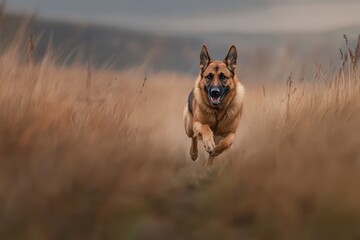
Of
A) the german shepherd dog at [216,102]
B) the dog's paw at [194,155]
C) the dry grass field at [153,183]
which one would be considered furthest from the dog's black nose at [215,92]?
the dry grass field at [153,183]

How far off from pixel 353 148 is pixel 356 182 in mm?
423

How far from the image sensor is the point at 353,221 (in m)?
4.38

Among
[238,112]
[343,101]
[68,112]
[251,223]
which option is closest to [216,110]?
[238,112]

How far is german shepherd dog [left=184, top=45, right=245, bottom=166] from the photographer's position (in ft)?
24.5

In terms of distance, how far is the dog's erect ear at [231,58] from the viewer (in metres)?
7.48

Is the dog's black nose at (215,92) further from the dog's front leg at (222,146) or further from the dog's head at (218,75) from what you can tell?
the dog's front leg at (222,146)

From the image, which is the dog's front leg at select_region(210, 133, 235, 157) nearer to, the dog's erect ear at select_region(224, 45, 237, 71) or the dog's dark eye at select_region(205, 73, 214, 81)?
the dog's dark eye at select_region(205, 73, 214, 81)

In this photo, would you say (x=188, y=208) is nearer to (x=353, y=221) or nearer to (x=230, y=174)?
(x=230, y=174)

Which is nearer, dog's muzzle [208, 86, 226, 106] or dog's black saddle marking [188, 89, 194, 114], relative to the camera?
dog's muzzle [208, 86, 226, 106]

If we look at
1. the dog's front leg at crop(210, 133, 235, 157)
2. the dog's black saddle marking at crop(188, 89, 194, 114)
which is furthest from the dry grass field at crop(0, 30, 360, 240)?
the dog's black saddle marking at crop(188, 89, 194, 114)

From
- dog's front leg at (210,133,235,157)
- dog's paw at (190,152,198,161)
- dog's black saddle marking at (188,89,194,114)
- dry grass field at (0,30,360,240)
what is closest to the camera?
dry grass field at (0,30,360,240)

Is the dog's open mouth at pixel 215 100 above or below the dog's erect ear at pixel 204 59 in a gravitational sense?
below

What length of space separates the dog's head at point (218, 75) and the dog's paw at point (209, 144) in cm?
44

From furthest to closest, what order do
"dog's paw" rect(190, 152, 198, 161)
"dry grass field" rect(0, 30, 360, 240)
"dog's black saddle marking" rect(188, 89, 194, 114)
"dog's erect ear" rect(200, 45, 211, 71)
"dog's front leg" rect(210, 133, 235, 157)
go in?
1. "dog's black saddle marking" rect(188, 89, 194, 114)
2. "dog's erect ear" rect(200, 45, 211, 71)
3. "dog's paw" rect(190, 152, 198, 161)
4. "dog's front leg" rect(210, 133, 235, 157)
5. "dry grass field" rect(0, 30, 360, 240)
